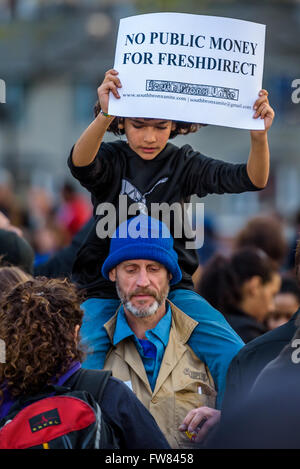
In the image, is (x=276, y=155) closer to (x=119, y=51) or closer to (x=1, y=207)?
(x=1, y=207)

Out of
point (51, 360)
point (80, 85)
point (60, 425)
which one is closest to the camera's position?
point (60, 425)

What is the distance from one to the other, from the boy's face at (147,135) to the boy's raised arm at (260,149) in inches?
18.2

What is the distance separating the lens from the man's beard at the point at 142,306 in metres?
3.86

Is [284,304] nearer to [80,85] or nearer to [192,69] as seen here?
[192,69]

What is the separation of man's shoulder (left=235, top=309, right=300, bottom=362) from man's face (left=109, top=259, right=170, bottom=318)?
0.66m

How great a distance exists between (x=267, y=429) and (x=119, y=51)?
2451 millimetres

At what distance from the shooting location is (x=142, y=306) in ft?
12.7

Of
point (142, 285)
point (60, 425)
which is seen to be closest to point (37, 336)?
point (60, 425)

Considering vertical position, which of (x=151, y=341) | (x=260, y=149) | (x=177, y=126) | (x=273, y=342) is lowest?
(x=151, y=341)

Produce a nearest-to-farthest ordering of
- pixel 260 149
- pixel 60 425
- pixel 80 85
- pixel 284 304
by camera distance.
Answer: pixel 60 425
pixel 260 149
pixel 284 304
pixel 80 85

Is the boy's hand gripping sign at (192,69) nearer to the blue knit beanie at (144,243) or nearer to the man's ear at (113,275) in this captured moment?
the blue knit beanie at (144,243)

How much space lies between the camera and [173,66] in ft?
12.6

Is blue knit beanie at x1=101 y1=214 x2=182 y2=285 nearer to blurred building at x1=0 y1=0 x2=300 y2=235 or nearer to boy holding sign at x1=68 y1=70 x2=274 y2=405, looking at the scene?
boy holding sign at x1=68 y1=70 x2=274 y2=405

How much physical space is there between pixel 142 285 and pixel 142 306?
4.1 inches
